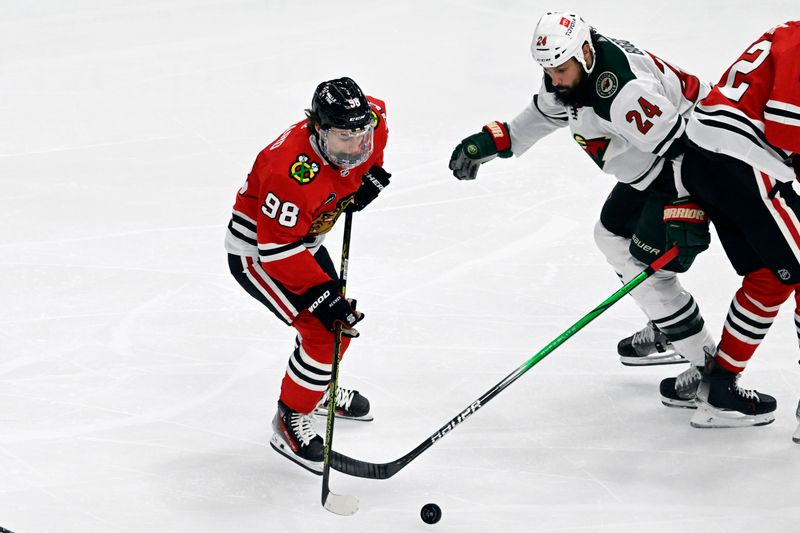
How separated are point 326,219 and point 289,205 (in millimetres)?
278

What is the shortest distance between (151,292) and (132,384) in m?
0.59

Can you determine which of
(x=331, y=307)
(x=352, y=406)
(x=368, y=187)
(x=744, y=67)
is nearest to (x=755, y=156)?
(x=744, y=67)

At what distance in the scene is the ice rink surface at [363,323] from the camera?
292cm

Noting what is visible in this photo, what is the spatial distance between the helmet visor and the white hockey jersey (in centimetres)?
62

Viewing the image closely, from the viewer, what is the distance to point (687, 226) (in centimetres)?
297

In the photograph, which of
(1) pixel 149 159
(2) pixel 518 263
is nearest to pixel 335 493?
(2) pixel 518 263

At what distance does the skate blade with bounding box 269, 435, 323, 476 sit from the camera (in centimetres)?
304

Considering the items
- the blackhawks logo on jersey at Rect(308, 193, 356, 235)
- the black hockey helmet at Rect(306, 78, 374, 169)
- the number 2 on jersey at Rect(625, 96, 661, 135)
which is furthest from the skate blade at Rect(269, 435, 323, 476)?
the number 2 on jersey at Rect(625, 96, 661, 135)

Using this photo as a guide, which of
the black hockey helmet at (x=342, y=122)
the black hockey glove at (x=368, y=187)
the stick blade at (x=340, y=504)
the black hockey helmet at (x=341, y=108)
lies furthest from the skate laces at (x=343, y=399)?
the black hockey helmet at (x=341, y=108)

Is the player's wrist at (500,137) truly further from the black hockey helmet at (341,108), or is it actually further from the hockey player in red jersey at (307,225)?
the black hockey helmet at (341,108)

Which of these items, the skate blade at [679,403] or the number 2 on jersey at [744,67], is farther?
the skate blade at [679,403]

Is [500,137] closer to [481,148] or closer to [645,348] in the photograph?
[481,148]

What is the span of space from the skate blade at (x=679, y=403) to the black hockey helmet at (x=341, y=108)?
1329mm

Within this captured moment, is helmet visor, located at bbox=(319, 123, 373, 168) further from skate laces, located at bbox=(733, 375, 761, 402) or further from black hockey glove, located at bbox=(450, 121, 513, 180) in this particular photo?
skate laces, located at bbox=(733, 375, 761, 402)
